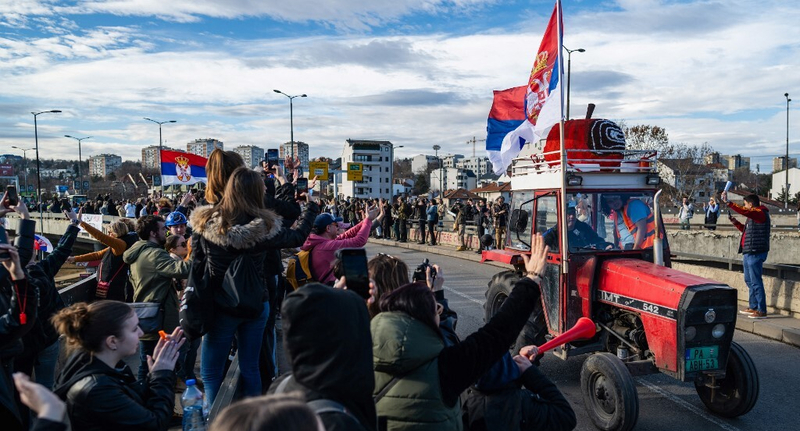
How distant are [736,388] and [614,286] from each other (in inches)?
56.1

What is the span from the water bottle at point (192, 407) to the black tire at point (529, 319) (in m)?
3.96

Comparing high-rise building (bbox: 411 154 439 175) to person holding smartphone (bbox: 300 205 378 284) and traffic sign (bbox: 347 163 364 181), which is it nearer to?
traffic sign (bbox: 347 163 364 181)

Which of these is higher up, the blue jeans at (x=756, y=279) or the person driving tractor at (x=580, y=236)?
the person driving tractor at (x=580, y=236)

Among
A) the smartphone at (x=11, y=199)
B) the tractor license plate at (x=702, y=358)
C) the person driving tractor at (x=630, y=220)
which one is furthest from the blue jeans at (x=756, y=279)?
the smartphone at (x=11, y=199)

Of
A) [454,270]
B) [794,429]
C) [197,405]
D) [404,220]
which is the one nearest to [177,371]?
[197,405]

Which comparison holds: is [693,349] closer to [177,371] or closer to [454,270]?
[177,371]

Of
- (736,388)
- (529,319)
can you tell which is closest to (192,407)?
(529,319)

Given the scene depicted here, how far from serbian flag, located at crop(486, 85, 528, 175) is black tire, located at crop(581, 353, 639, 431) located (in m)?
3.22

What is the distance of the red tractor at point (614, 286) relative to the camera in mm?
5410

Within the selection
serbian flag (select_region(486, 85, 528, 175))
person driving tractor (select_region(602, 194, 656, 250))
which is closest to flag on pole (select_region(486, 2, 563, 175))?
serbian flag (select_region(486, 85, 528, 175))

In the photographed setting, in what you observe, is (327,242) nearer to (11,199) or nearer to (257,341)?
(257,341)

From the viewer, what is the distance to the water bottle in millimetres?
3334

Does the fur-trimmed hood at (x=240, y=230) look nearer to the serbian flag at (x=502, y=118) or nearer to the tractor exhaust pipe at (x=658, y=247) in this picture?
the tractor exhaust pipe at (x=658, y=247)

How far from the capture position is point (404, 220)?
26.0 metres
